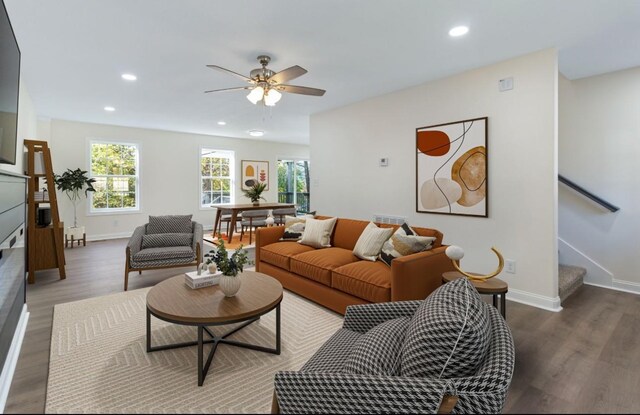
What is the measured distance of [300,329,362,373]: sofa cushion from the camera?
132 cm

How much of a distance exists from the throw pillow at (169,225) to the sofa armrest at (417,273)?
2.84 m

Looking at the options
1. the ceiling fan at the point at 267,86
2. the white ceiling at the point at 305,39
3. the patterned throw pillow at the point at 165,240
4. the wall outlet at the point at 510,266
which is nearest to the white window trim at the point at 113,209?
the white ceiling at the point at 305,39

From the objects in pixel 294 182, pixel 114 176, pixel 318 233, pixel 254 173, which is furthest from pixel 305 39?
pixel 294 182

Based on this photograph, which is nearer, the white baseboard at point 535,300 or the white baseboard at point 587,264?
the white baseboard at point 535,300

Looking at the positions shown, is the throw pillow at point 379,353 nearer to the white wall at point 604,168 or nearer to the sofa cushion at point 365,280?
the sofa cushion at point 365,280

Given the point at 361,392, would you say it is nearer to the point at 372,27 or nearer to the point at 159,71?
the point at 372,27

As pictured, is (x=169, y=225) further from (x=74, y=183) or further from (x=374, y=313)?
(x=74, y=183)

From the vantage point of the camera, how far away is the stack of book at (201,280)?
95.0 inches

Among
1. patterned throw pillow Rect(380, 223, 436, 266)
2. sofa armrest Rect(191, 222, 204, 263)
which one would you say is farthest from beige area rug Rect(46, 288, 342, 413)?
sofa armrest Rect(191, 222, 204, 263)

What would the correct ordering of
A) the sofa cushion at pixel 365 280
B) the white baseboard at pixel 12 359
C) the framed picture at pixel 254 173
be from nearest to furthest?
the white baseboard at pixel 12 359 < the sofa cushion at pixel 365 280 < the framed picture at pixel 254 173

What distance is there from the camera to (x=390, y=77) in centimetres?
391

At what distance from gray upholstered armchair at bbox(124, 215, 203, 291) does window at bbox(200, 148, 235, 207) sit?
429 centimetres

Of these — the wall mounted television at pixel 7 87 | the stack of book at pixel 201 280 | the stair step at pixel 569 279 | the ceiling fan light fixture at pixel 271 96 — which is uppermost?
the ceiling fan light fixture at pixel 271 96

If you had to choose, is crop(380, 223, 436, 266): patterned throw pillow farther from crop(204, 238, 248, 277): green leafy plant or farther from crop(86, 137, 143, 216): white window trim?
Answer: crop(86, 137, 143, 216): white window trim
